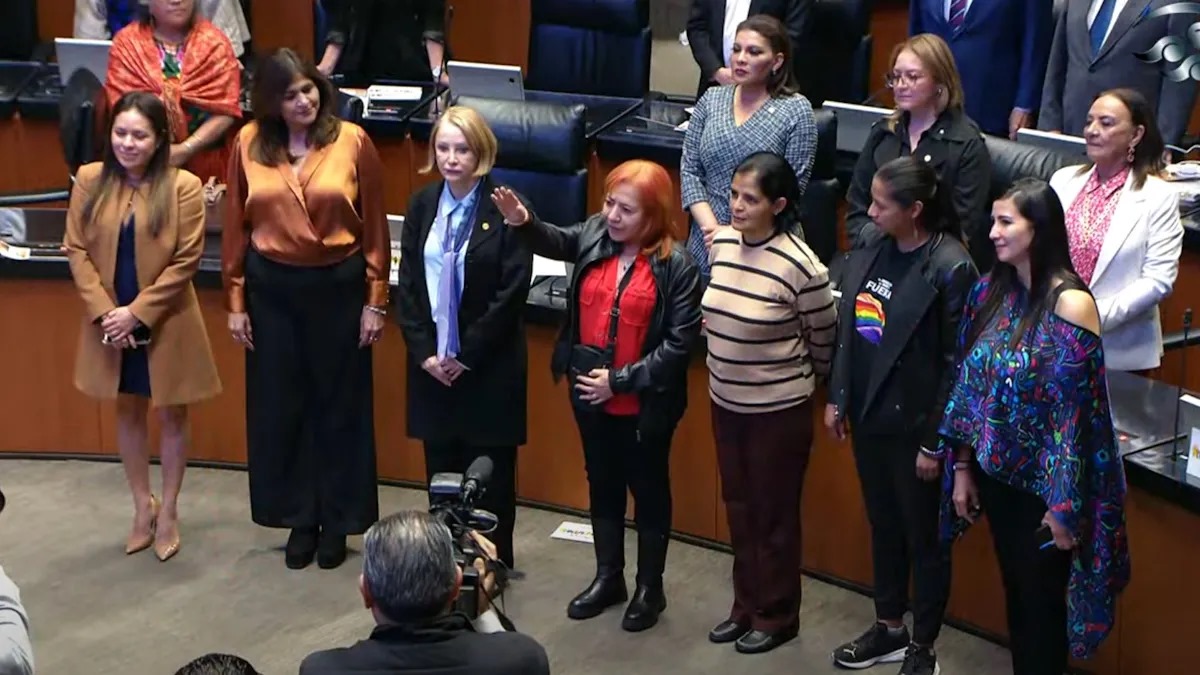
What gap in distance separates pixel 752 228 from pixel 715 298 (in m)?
0.20

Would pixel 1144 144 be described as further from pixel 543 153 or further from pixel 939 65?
pixel 543 153

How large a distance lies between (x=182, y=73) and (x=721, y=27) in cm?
174

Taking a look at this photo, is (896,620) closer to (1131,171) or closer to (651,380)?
(651,380)

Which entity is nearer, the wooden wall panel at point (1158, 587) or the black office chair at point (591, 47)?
the wooden wall panel at point (1158, 587)

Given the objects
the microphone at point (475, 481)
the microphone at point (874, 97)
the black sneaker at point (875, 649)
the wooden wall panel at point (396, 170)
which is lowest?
the black sneaker at point (875, 649)

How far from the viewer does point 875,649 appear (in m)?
4.31

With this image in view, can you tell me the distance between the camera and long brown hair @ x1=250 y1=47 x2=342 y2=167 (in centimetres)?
450

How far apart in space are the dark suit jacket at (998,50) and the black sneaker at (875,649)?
1.89 meters

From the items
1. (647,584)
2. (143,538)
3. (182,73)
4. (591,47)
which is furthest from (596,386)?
(591,47)

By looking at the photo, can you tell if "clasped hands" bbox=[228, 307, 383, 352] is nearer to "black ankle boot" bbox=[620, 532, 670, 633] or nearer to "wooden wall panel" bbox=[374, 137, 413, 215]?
"black ankle boot" bbox=[620, 532, 670, 633]

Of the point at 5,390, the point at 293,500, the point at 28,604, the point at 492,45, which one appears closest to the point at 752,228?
the point at 293,500

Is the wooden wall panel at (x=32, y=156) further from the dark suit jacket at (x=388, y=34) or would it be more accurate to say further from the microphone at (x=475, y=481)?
the microphone at (x=475, y=481)

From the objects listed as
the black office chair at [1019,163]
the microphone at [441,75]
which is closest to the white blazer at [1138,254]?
the black office chair at [1019,163]

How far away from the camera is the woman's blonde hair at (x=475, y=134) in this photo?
438 centimetres
